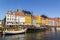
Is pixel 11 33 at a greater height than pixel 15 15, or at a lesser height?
lesser

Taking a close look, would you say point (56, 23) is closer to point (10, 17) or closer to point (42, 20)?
point (42, 20)

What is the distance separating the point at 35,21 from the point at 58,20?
131 ft

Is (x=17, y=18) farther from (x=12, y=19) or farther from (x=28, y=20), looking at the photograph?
(x=28, y=20)

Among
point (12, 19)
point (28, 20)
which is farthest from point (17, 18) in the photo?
point (28, 20)

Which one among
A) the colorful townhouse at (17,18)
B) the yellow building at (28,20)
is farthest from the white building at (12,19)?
the yellow building at (28,20)

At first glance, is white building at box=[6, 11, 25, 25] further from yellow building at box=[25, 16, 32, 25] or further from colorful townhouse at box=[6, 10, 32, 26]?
yellow building at box=[25, 16, 32, 25]

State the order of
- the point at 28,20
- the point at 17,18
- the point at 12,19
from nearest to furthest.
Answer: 1. the point at 12,19
2. the point at 17,18
3. the point at 28,20

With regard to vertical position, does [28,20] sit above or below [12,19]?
below

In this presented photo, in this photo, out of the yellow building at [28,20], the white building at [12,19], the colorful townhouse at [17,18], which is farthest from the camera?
the yellow building at [28,20]

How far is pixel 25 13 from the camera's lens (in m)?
122

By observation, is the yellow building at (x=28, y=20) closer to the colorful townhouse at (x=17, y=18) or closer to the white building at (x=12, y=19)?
the colorful townhouse at (x=17, y=18)

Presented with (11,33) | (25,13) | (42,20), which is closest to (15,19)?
(25,13)

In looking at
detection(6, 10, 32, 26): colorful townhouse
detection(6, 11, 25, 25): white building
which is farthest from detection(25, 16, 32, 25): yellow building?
detection(6, 11, 25, 25): white building

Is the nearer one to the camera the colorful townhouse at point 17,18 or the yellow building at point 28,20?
the colorful townhouse at point 17,18
